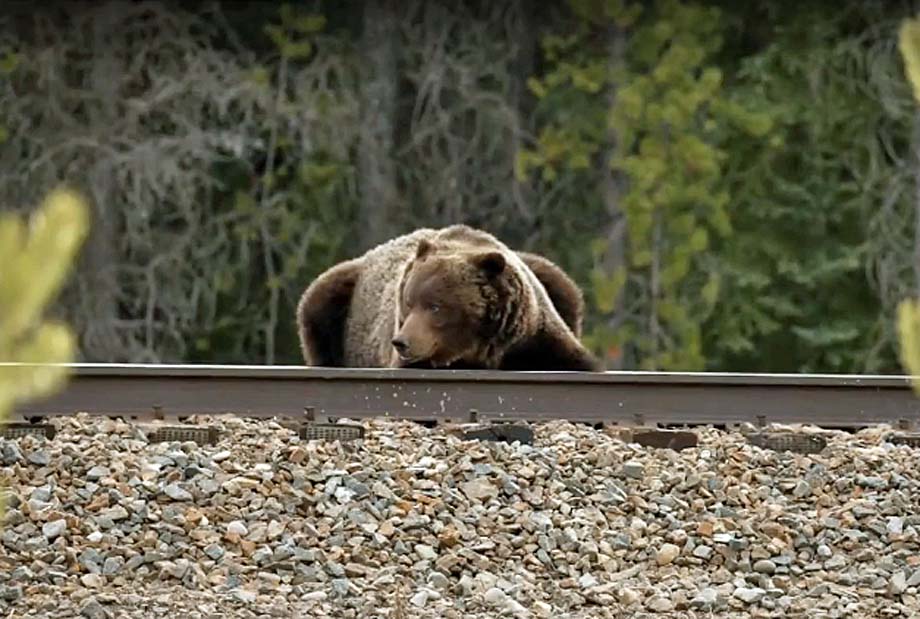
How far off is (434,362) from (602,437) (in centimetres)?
198

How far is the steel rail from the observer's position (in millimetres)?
8469

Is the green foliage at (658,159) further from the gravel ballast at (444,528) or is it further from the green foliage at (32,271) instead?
the green foliage at (32,271)

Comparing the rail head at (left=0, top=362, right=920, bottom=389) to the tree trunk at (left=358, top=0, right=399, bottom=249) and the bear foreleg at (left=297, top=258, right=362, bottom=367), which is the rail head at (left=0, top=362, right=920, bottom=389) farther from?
the tree trunk at (left=358, top=0, right=399, bottom=249)

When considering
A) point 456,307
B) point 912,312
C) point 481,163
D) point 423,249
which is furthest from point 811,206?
point 912,312

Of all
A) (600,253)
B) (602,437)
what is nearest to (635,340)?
(600,253)

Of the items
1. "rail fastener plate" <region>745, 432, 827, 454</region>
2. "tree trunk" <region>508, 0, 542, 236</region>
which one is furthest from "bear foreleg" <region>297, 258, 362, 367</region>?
"tree trunk" <region>508, 0, 542, 236</region>

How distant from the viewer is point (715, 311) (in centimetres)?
2064

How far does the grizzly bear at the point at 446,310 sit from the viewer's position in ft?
32.2

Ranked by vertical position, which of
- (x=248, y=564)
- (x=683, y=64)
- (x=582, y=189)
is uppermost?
(x=683, y=64)

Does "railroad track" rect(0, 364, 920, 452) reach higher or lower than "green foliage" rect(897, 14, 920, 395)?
lower

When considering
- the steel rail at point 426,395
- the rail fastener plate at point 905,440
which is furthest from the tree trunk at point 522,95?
the rail fastener plate at point 905,440

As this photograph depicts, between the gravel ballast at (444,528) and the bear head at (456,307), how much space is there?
179cm

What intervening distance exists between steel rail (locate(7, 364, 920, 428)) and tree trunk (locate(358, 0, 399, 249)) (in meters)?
11.2

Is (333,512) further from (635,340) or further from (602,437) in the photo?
(635,340)
